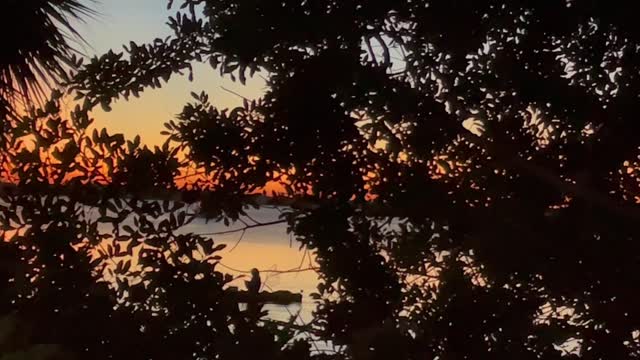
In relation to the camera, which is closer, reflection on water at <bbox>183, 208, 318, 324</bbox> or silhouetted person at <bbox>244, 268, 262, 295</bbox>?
silhouetted person at <bbox>244, 268, 262, 295</bbox>

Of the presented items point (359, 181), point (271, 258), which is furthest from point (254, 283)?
point (359, 181)

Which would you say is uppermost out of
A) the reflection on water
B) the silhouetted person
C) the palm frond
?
the palm frond

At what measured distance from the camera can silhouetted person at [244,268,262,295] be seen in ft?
7.72

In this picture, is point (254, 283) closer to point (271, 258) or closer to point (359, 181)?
point (271, 258)

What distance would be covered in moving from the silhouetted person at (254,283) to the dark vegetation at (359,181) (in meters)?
0.07

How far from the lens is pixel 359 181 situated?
103 inches

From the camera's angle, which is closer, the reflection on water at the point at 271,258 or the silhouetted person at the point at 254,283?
the silhouetted person at the point at 254,283

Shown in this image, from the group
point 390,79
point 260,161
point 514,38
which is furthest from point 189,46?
point 514,38

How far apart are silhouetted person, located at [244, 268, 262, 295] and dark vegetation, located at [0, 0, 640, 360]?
7 cm

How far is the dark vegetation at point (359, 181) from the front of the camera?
7.54 feet

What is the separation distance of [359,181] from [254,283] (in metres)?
0.48

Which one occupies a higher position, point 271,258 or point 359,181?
point 359,181

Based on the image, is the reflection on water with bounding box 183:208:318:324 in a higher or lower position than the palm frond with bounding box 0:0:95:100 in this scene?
lower

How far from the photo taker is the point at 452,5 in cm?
268
